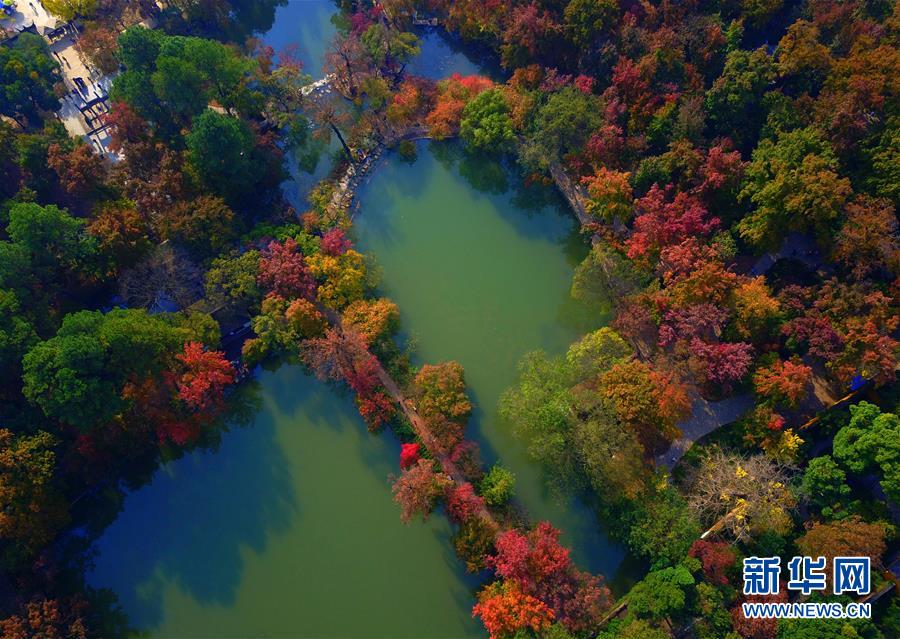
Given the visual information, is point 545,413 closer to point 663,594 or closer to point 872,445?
point 663,594

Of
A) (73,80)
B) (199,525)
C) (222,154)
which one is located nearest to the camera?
(199,525)

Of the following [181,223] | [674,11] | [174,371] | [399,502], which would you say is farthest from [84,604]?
[674,11]

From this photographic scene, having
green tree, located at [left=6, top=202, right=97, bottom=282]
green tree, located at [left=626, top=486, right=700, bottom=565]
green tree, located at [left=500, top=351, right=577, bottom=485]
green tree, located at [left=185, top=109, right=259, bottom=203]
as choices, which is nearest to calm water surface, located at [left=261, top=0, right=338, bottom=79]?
green tree, located at [left=185, top=109, right=259, bottom=203]

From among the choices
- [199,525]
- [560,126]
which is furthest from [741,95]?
[199,525]

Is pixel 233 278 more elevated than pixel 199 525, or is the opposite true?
pixel 233 278

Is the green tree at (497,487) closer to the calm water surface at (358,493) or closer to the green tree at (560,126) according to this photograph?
the calm water surface at (358,493)

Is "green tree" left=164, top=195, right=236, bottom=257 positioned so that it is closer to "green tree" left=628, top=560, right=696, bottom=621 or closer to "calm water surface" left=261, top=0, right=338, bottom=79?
"calm water surface" left=261, top=0, right=338, bottom=79
